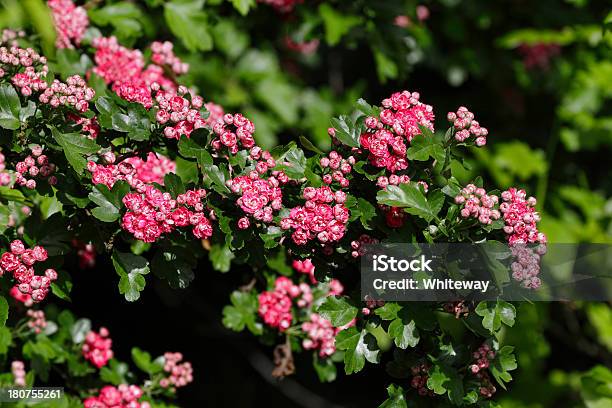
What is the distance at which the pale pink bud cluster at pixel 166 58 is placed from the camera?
2.07 metres

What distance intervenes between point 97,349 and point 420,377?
0.93 metres

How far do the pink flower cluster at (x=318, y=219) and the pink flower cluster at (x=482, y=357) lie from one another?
40cm

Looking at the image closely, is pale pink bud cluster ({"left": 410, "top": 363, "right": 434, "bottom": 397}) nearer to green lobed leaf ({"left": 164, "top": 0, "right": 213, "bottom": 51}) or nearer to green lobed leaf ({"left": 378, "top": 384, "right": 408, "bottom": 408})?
green lobed leaf ({"left": 378, "top": 384, "right": 408, "bottom": 408})

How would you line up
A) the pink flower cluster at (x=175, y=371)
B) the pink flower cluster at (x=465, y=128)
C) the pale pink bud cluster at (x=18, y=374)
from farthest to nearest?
the pink flower cluster at (x=175, y=371) → the pale pink bud cluster at (x=18, y=374) → the pink flower cluster at (x=465, y=128)

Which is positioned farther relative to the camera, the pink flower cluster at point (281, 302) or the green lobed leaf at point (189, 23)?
the green lobed leaf at point (189, 23)

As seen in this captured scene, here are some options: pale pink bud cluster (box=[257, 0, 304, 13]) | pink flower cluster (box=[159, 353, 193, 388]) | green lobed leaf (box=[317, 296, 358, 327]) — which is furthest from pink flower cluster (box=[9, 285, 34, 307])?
pale pink bud cluster (box=[257, 0, 304, 13])

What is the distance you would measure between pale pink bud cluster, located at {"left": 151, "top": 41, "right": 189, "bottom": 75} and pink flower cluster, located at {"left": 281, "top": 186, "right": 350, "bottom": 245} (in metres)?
0.77

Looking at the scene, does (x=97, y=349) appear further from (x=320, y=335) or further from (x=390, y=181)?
(x=390, y=181)

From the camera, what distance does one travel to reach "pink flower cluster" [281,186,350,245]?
1466mm

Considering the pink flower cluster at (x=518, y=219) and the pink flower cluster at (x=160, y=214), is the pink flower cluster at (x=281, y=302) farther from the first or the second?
the pink flower cluster at (x=518, y=219)

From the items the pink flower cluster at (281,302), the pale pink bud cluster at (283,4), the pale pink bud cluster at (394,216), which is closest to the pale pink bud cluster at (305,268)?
the pink flower cluster at (281,302)

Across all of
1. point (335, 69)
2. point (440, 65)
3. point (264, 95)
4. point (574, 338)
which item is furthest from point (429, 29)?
point (574, 338)

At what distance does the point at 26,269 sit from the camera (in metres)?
1.55

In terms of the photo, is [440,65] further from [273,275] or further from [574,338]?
[273,275]
